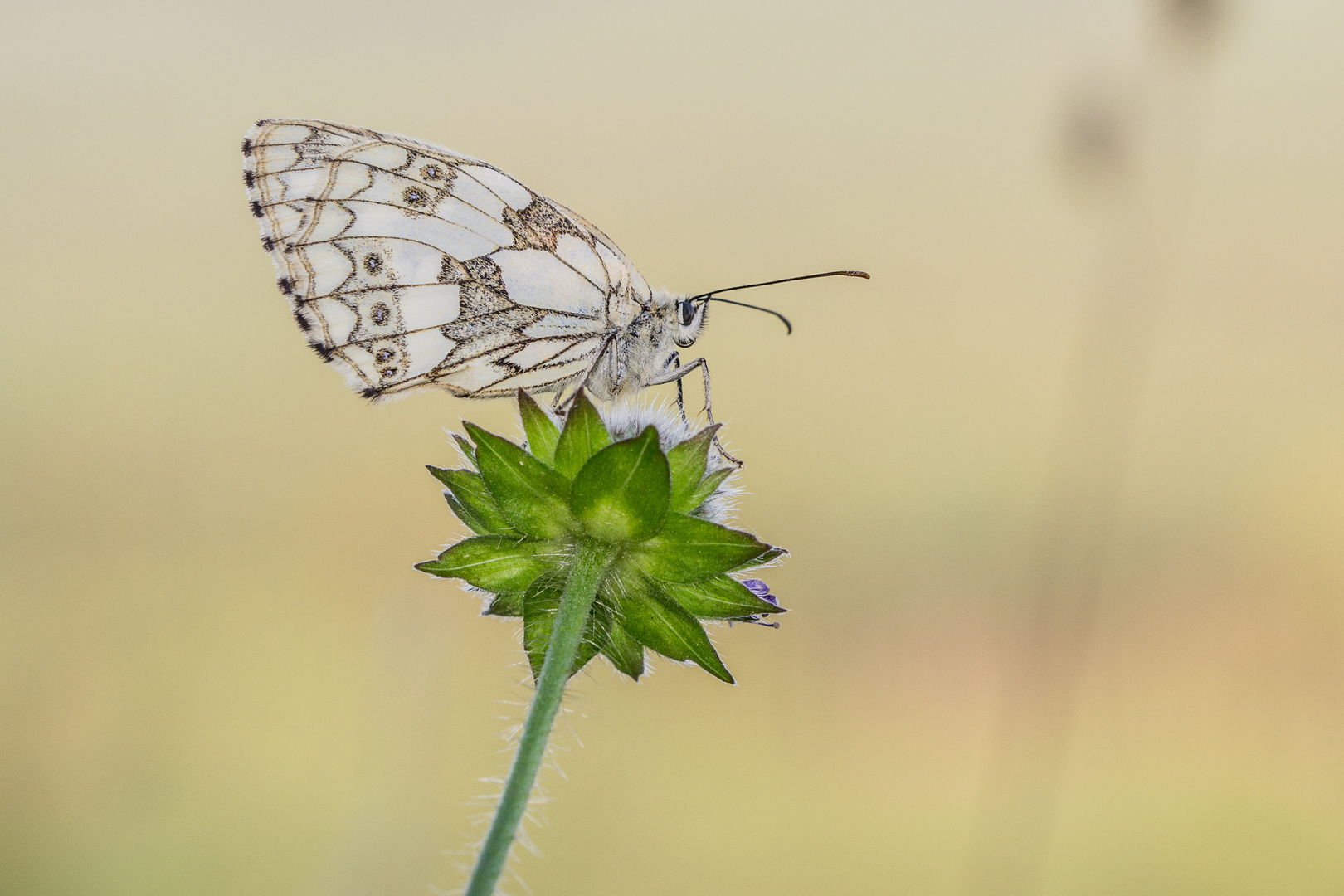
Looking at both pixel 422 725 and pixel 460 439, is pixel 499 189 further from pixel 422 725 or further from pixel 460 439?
pixel 422 725

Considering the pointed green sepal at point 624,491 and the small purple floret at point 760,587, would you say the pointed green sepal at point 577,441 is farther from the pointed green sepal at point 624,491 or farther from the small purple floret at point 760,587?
the small purple floret at point 760,587

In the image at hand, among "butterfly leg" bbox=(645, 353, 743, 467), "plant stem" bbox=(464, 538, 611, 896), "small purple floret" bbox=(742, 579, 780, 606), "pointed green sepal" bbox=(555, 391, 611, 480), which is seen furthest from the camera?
"butterfly leg" bbox=(645, 353, 743, 467)

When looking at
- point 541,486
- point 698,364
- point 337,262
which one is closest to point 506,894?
point 541,486

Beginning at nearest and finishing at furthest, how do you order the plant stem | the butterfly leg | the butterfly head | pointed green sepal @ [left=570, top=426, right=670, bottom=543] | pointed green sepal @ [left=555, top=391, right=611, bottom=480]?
1. the plant stem
2. pointed green sepal @ [left=570, top=426, right=670, bottom=543]
3. pointed green sepal @ [left=555, top=391, right=611, bottom=480]
4. the butterfly leg
5. the butterfly head

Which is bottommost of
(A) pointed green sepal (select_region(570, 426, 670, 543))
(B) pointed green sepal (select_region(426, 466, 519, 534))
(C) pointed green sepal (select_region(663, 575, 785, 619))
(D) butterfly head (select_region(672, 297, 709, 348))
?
(C) pointed green sepal (select_region(663, 575, 785, 619))

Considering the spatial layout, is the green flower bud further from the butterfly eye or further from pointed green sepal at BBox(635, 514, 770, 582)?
the butterfly eye

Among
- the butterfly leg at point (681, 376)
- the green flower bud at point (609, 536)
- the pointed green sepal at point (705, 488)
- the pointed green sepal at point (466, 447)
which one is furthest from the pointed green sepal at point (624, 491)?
the butterfly leg at point (681, 376)

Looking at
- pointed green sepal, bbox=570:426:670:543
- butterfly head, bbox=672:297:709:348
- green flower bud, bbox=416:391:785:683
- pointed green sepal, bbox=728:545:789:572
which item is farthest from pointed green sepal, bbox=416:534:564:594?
butterfly head, bbox=672:297:709:348

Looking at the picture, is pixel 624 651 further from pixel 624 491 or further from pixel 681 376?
pixel 681 376
